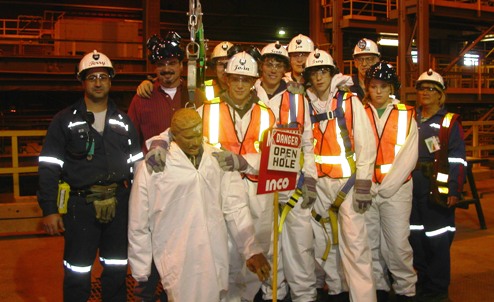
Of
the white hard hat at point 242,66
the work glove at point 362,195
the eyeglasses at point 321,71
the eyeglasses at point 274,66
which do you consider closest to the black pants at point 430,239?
the work glove at point 362,195

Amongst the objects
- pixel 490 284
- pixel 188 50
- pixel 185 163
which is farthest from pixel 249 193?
pixel 490 284

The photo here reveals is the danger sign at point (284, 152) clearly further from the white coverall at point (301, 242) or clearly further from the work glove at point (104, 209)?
the work glove at point (104, 209)

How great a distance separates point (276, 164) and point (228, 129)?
0.71 m

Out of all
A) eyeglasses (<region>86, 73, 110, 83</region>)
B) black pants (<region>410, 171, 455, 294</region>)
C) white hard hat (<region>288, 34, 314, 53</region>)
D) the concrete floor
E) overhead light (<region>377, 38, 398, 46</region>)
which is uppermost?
overhead light (<region>377, 38, 398, 46</region>)

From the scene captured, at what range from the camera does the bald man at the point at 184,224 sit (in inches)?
152

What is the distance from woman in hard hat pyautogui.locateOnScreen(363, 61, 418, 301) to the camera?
5.32 m

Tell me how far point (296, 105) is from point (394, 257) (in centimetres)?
170

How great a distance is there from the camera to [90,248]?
4.45 metres

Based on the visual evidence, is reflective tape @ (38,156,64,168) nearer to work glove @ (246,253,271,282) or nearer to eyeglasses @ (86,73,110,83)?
eyeglasses @ (86,73,110,83)

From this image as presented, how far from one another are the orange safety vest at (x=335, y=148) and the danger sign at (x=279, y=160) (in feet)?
2.46

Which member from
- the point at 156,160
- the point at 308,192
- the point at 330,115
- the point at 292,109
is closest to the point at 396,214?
the point at 308,192

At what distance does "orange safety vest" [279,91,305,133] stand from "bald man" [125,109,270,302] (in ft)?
4.34

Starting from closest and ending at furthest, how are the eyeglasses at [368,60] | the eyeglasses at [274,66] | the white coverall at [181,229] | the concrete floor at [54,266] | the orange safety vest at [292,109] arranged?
the white coverall at [181,229], the orange safety vest at [292,109], the eyeglasses at [274,66], the concrete floor at [54,266], the eyeglasses at [368,60]

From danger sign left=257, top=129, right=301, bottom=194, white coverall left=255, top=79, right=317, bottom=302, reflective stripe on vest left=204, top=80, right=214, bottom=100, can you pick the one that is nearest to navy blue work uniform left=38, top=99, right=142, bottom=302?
danger sign left=257, top=129, right=301, bottom=194
